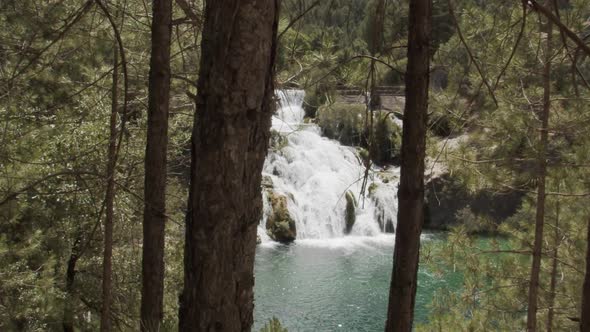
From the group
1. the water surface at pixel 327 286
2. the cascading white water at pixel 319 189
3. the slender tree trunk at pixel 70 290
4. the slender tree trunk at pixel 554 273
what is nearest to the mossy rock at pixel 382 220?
the cascading white water at pixel 319 189

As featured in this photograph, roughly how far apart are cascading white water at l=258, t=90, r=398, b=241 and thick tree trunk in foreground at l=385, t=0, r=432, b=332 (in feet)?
42.0

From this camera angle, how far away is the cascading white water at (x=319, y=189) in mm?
16359

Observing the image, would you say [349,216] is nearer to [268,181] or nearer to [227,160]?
[268,181]

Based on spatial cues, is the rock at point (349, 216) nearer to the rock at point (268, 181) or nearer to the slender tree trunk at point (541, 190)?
the rock at point (268, 181)

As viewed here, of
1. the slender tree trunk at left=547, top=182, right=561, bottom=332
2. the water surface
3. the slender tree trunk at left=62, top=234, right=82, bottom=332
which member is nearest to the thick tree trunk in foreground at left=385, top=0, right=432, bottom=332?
the slender tree trunk at left=547, top=182, right=561, bottom=332

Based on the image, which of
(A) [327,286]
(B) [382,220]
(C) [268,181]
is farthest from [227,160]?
(B) [382,220]

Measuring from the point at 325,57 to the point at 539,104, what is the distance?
11.8 feet

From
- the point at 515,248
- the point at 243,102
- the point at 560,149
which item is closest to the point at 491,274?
the point at 515,248

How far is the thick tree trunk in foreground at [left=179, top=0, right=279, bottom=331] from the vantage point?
Result: 1.31 m

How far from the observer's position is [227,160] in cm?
132

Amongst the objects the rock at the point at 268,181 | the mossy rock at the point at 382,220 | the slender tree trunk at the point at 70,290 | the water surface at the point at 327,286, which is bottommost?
the water surface at the point at 327,286

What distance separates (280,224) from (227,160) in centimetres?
1439

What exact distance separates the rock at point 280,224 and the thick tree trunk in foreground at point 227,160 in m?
14.2

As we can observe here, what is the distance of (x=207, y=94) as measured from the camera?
4.33 feet
